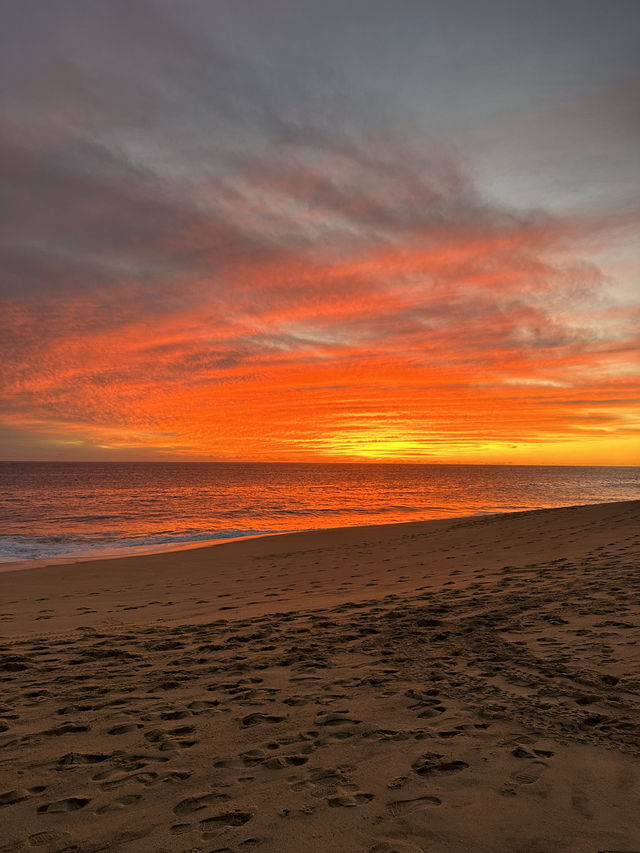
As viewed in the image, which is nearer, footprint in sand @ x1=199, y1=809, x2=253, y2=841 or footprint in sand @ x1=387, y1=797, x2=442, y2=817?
footprint in sand @ x1=199, y1=809, x2=253, y2=841

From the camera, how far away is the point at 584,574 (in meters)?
11.0

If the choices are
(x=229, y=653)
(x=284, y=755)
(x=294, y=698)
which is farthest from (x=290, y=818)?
(x=229, y=653)

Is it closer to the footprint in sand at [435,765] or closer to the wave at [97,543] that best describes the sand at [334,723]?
the footprint in sand at [435,765]

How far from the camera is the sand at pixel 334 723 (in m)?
3.24

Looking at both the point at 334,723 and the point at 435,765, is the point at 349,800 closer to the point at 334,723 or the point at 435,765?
the point at 435,765

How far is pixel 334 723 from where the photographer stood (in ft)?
15.3

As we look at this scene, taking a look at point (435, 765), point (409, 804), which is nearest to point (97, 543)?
point (435, 765)

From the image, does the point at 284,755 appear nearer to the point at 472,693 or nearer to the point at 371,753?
the point at 371,753

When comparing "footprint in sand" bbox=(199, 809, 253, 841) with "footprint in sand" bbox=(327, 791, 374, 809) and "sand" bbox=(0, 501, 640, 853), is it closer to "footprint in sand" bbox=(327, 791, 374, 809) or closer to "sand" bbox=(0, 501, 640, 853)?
"sand" bbox=(0, 501, 640, 853)

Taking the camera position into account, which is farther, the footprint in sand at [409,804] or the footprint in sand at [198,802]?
the footprint in sand at [198,802]

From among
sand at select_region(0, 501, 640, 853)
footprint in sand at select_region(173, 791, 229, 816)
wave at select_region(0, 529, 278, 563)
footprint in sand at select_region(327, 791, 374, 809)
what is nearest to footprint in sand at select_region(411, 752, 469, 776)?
sand at select_region(0, 501, 640, 853)

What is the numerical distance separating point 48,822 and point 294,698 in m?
2.43

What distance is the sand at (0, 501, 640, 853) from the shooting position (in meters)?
3.24

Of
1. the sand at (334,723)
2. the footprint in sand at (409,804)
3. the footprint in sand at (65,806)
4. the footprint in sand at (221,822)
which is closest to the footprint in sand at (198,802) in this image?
the sand at (334,723)
